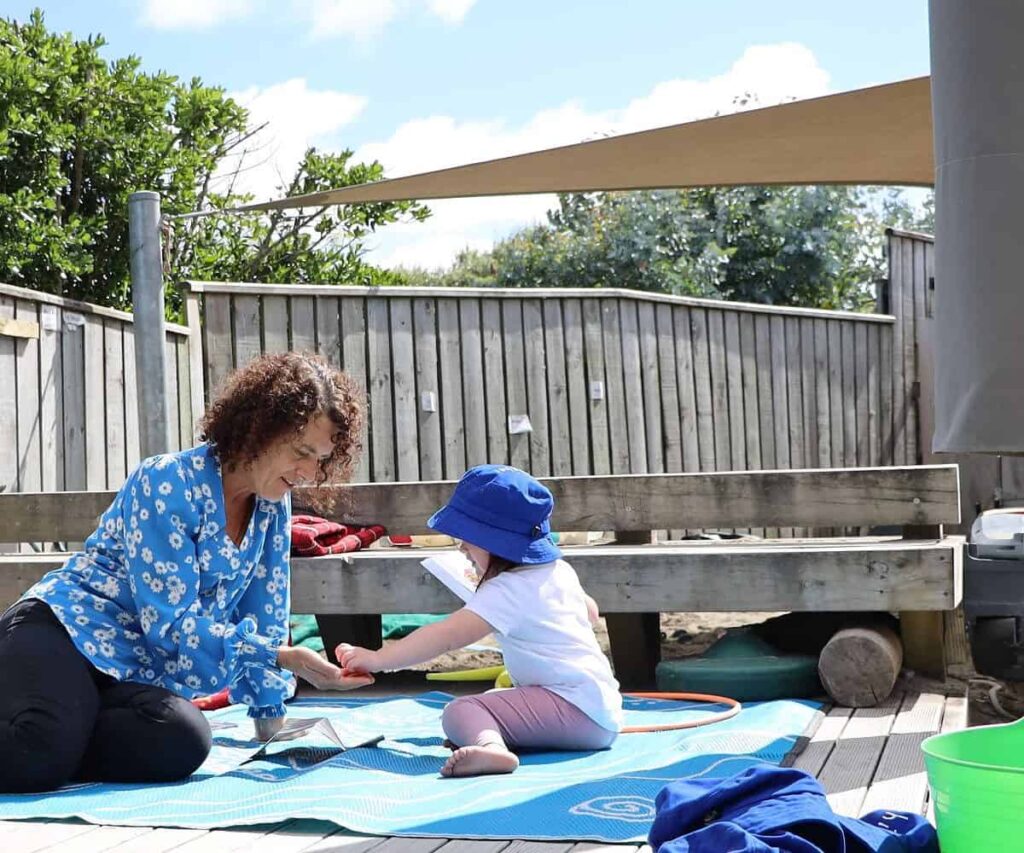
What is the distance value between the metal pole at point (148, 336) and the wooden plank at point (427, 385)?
223 centimetres

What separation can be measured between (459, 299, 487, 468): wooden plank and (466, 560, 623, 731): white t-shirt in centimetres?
411

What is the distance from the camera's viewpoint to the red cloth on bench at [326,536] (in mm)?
4773

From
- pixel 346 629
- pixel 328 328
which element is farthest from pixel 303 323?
pixel 346 629

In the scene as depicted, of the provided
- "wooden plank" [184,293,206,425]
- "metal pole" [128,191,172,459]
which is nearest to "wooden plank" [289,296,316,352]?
"wooden plank" [184,293,206,425]

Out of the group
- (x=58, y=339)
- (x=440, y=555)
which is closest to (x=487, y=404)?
(x=58, y=339)

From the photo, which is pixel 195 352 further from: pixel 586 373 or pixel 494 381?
pixel 586 373

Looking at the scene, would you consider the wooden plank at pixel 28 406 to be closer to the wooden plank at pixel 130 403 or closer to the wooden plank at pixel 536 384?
the wooden plank at pixel 130 403

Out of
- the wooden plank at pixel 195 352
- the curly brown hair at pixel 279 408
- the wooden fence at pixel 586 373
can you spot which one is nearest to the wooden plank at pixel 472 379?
the wooden fence at pixel 586 373

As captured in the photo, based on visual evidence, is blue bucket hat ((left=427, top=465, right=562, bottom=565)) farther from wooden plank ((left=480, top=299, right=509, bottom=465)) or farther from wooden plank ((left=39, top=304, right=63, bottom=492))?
wooden plank ((left=480, top=299, right=509, bottom=465))

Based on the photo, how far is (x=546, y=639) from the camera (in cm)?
353

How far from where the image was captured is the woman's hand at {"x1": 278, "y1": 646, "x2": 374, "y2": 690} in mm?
3254

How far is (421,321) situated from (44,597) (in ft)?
14.5

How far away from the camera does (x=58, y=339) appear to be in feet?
20.2

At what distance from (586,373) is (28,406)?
3399 mm
